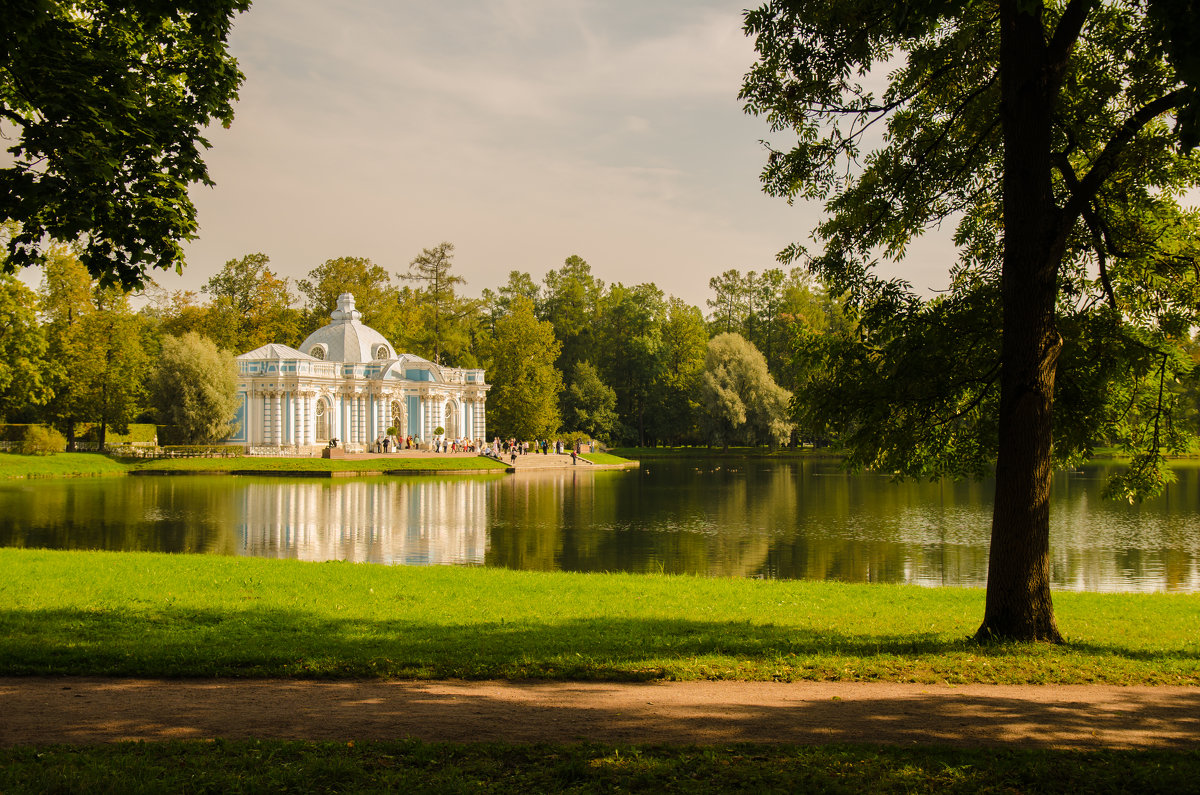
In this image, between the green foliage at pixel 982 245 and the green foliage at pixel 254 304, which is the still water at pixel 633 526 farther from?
the green foliage at pixel 254 304

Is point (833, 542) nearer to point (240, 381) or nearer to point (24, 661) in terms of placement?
point (24, 661)

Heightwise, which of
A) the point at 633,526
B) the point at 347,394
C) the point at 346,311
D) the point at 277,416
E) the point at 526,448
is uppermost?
the point at 346,311

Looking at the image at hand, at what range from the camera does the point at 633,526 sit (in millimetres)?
22828

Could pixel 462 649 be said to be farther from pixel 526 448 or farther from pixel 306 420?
pixel 526 448

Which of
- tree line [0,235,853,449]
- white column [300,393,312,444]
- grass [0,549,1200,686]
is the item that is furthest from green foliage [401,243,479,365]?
grass [0,549,1200,686]

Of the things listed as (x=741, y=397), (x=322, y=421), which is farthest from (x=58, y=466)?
(x=741, y=397)

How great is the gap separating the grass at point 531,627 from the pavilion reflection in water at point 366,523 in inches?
180

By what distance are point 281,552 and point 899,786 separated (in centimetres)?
1532

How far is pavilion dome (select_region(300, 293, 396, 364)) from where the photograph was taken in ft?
189

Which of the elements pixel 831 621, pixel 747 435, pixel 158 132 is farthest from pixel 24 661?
pixel 747 435

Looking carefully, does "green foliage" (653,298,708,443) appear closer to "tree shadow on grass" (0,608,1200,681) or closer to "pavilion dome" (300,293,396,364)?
"pavilion dome" (300,293,396,364)

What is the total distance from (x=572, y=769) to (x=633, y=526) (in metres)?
18.3

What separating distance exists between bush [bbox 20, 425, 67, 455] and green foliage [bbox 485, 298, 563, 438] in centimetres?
2582

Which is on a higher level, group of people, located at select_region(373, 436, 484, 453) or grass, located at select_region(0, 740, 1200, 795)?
group of people, located at select_region(373, 436, 484, 453)
